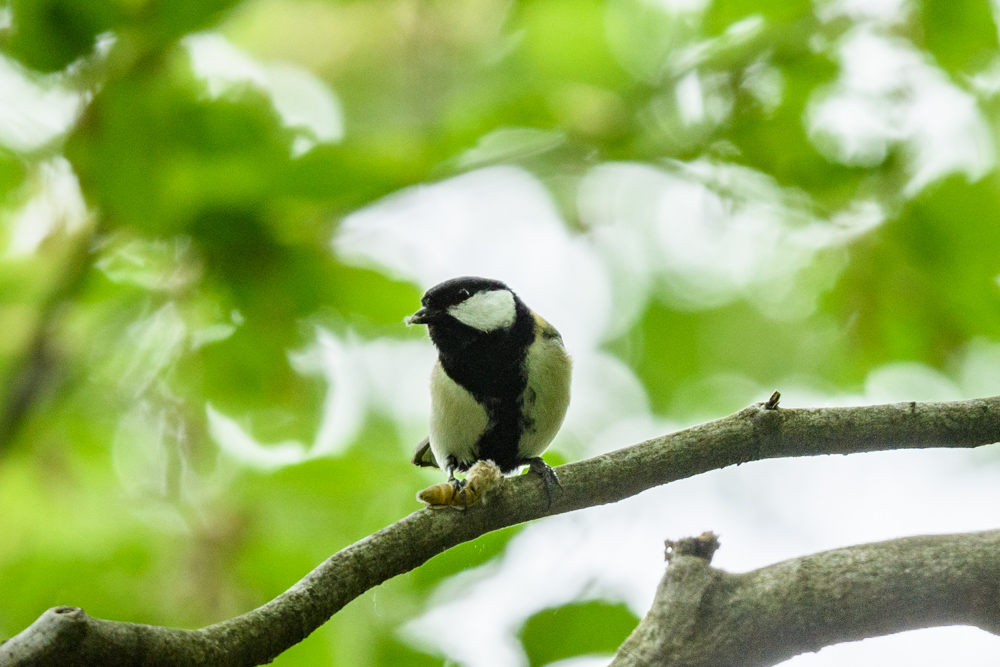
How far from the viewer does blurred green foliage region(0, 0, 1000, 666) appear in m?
1.70

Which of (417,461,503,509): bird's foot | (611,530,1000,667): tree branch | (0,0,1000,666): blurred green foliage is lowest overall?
(611,530,1000,667): tree branch

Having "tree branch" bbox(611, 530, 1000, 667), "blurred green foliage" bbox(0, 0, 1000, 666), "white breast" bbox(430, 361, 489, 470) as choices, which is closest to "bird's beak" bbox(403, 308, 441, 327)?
"white breast" bbox(430, 361, 489, 470)

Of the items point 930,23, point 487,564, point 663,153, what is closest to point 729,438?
point 487,564

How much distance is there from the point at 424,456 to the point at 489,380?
60cm

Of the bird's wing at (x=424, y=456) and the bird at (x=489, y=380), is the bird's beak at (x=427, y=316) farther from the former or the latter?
the bird's wing at (x=424, y=456)

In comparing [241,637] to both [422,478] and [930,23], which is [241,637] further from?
[930,23]

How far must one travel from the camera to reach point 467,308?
2.90 m

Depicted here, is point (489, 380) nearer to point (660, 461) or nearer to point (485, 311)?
point (485, 311)

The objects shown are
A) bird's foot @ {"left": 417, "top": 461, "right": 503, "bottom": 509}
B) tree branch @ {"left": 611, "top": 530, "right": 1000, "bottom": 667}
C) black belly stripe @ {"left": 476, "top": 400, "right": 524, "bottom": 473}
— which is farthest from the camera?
black belly stripe @ {"left": 476, "top": 400, "right": 524, "bottom": 473}

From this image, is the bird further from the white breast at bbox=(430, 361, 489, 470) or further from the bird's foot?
the bird's foot

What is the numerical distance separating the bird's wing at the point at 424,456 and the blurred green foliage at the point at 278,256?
1.25 feet

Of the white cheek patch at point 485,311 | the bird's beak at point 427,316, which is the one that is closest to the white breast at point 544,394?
the white cheek patch at point 485,311

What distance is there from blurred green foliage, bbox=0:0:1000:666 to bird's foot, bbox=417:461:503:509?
176 mm

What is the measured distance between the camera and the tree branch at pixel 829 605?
143cm
